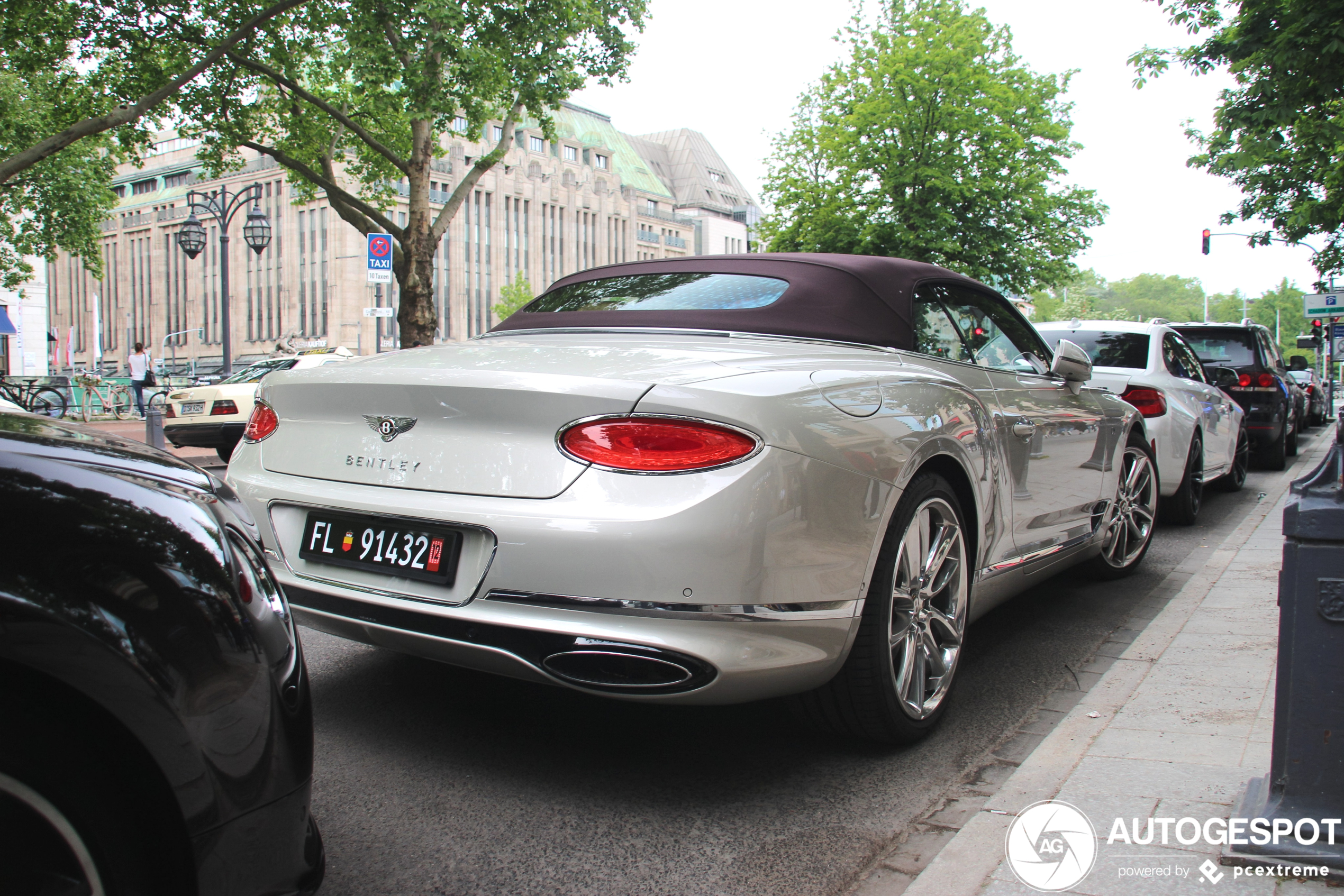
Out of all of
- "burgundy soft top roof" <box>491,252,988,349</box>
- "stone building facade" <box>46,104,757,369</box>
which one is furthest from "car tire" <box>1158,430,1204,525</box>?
"stone building facade" <box>46,104,757,369</box>

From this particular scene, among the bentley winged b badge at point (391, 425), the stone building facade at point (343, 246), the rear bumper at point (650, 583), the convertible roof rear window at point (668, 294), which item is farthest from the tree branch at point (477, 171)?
the stone building facade at point (343, 246)

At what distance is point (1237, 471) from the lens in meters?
9.98

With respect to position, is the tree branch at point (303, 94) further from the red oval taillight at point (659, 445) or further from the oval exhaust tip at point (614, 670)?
the oval exhaust tip at point (614, 670)

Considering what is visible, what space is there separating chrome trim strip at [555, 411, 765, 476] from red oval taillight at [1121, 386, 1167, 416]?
5.58 metres

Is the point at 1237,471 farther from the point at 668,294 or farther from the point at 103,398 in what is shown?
the point at 103,398

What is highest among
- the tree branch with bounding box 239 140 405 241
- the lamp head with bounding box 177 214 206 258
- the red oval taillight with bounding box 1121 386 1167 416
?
the tree branch with bounding box 239 140 405 241

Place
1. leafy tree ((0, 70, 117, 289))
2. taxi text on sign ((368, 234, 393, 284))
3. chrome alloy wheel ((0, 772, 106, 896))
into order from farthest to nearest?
1. leafy tree ((0, 70, 117, 289))
2. taxi text on sign ((368, 234, 393, 284))
3. chrome alloy wheel ((0, 772, 106, 896))

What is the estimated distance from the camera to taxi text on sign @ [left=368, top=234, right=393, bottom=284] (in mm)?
16438

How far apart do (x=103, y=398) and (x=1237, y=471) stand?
2791 cm

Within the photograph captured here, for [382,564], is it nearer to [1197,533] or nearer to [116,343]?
[1197,533]

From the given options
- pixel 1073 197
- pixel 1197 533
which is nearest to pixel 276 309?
pixel 1073 197

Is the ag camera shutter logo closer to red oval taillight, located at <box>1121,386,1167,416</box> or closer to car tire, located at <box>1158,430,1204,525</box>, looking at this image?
red oval taillight, located at <box>1121,386,1167,416</box>

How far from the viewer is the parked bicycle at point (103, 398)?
27.9 metres

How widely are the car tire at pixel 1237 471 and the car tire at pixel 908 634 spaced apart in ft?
24.2
